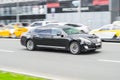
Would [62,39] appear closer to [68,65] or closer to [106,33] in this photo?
[68,65]

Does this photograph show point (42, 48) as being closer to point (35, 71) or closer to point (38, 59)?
point (38, 59)

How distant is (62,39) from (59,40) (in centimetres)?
21

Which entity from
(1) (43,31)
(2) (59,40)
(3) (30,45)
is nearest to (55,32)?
(2) (59,40)

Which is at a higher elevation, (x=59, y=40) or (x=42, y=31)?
(x=42, y=31)

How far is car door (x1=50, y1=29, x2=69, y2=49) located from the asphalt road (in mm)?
406

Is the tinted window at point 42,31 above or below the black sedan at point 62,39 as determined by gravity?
above

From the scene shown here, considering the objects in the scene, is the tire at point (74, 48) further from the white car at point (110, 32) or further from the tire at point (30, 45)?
the white car at point (110, 32)

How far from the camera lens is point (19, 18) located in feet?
245

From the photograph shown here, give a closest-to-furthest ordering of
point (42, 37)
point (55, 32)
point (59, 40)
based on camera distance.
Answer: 1. point (59, 40)
2. point (55, 32)
3. point (42, 37)

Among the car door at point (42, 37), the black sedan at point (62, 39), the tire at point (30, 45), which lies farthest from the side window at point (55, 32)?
the tire at point (30, 45)

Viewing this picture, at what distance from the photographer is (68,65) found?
547 inches

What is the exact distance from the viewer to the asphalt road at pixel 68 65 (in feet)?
38.3

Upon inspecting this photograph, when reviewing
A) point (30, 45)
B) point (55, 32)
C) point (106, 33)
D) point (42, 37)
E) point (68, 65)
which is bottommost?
point (68, 65)

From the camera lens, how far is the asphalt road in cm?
1166
